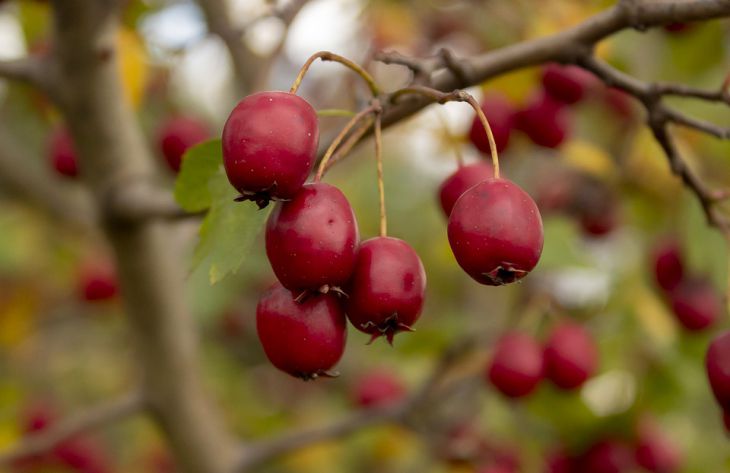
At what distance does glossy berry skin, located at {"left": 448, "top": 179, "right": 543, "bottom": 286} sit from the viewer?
0.86 metres

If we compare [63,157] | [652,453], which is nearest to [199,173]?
[63,157]

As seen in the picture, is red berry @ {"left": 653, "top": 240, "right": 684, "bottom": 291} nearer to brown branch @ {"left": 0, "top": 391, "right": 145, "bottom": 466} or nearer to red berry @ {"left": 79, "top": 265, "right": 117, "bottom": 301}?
brown branch @ {"left": 0, "top": 391, "right": 145, "bottom": 466}

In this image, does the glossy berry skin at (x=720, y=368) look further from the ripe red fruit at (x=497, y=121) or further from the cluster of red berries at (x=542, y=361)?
the ripe red fruit at (x=497, y=121)

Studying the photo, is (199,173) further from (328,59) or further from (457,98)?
(457,98)

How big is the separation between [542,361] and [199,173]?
3.77 ft

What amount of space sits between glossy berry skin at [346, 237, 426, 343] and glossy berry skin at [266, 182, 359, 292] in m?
0.03

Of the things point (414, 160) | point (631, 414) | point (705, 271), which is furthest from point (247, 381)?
point (705, 271)

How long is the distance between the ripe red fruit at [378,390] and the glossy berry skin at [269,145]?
196 cm

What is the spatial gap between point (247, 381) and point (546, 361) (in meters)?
2.45

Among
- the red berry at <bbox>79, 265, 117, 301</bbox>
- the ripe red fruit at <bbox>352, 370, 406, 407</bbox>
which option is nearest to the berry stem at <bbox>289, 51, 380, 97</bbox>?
the ripe red fruit at <bbox>352, 370, 406, 407</bbox>

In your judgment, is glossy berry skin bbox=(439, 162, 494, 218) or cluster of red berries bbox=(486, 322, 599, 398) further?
cluster of red berries bbox=(486, 322, 599, 398)

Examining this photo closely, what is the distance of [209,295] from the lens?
10.6 feet

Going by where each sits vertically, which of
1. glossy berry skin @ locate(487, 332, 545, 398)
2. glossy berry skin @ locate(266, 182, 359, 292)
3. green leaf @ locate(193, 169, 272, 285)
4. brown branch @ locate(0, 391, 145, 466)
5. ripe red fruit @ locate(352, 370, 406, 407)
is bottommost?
ripe red fruit @ locate(352, 370, 406, 407)

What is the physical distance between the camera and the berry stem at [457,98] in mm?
910
